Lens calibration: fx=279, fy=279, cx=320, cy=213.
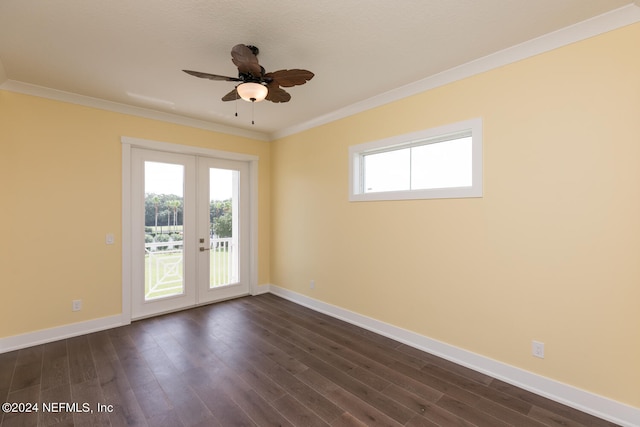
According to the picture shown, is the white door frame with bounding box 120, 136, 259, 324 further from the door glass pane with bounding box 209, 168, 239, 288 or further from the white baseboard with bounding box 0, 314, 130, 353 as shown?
the door glass pane with bounding box 209, 168, 239, 288

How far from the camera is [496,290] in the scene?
2480 mm

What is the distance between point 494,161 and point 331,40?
175 centimetres

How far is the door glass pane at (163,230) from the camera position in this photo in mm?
3908

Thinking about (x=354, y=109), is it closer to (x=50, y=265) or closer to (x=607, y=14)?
(x=607, y=14)

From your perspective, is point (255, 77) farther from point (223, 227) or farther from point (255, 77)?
point (223, 227)

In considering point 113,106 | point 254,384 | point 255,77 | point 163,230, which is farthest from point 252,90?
point 163,230

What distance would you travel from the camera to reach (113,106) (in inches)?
139

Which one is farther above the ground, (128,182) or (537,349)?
(128,182)

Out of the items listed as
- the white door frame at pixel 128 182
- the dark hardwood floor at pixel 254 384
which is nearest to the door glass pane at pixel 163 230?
the white door frame at pixel 128 182

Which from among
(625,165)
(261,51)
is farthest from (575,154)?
(261,51)

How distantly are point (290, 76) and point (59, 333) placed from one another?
380 centimetres

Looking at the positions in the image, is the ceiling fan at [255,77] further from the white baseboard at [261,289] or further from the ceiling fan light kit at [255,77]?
the white baseboard at [261,289]

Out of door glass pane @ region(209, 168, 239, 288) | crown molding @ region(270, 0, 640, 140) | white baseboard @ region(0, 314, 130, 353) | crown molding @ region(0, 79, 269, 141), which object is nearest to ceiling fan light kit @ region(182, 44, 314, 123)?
crown molding @ region(270, 0, 640, 140)

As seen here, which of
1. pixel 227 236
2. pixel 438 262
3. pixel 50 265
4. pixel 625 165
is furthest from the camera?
pixel 227 236
